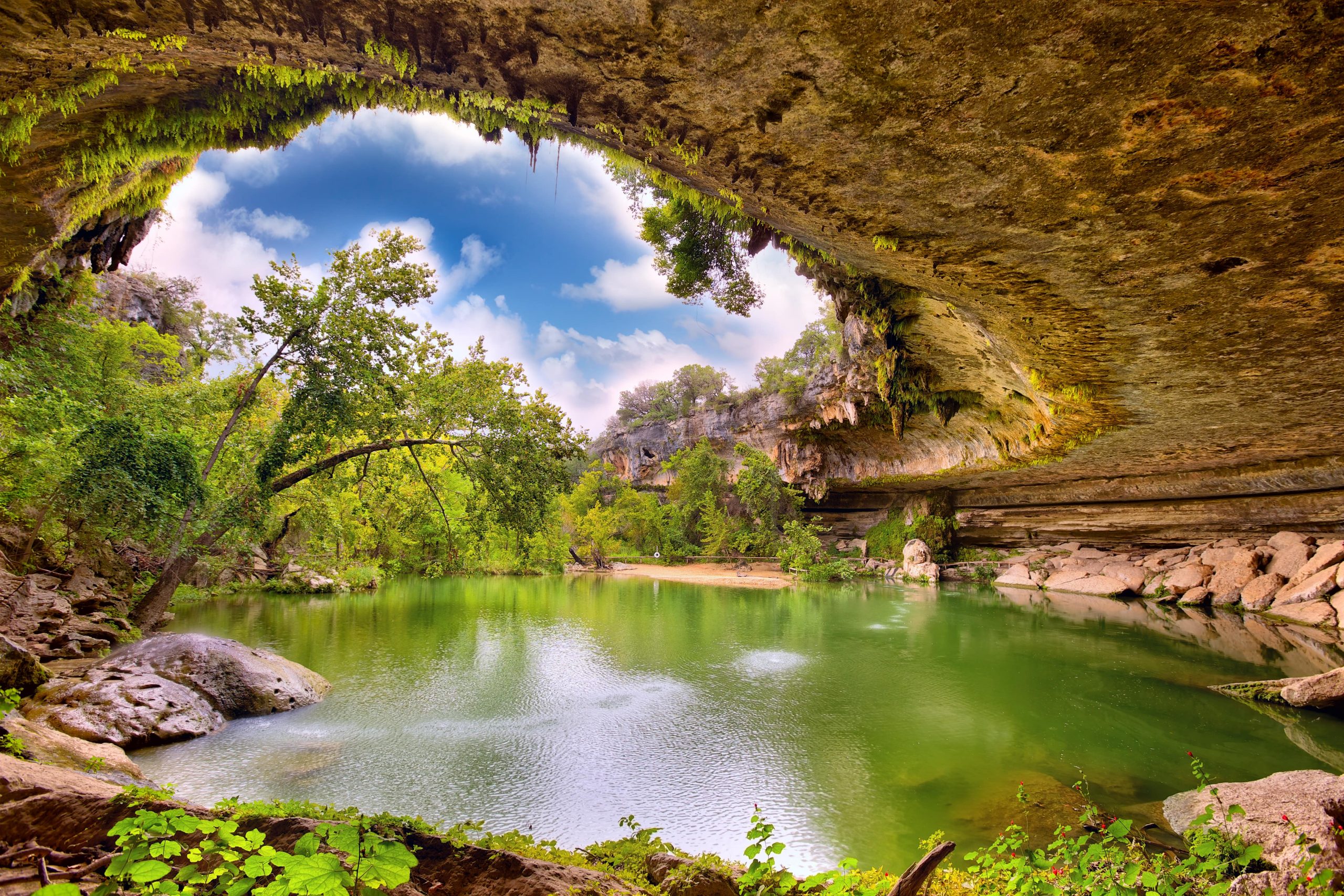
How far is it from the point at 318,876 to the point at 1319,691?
9.06 m

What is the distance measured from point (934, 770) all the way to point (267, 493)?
10.1m

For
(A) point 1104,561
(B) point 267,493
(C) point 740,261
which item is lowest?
(A) point 1104,561

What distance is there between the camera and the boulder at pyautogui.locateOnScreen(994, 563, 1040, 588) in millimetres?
18188

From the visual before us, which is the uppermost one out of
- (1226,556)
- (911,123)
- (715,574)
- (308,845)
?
(911,123)

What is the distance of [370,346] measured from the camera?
9.29 metres

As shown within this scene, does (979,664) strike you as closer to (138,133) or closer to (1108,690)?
(1108,690)

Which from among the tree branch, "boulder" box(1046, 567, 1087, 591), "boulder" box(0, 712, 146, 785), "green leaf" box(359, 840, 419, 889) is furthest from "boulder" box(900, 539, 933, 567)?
"green leaf" box(359, 840, 419, 889)

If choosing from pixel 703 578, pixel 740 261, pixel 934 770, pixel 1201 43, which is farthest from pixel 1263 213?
pixel 703 578

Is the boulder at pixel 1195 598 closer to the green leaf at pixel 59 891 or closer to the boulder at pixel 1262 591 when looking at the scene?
the boulder at pixel 1262 591

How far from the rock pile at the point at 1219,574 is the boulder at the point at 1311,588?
1 centimetres

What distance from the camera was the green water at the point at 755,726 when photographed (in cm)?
399

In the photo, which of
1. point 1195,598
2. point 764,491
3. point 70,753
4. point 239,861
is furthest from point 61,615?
point 1195,598

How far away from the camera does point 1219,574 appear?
13.7 metres

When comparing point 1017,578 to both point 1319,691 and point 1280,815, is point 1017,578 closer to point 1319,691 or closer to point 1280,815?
point 1319,691
